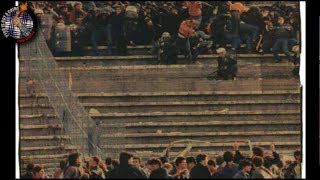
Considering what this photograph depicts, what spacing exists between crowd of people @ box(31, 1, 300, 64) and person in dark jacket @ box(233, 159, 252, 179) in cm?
142

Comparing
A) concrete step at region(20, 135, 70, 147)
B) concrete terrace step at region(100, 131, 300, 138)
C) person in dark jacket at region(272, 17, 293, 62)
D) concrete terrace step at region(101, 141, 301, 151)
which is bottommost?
concrete terrace step at region(101, 141, 301, 151)

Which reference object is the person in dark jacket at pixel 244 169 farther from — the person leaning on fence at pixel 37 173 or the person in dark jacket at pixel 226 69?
the person leaning on fence at pixel 37 173

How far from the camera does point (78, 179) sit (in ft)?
28.0

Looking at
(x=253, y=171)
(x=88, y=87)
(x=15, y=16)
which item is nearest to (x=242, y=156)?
(x=253, y=171)

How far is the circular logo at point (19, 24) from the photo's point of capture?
857 centimetres

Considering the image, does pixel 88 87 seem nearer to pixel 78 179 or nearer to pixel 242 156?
pixel 78 179

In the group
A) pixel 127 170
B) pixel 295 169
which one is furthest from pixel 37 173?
pixel 295 169

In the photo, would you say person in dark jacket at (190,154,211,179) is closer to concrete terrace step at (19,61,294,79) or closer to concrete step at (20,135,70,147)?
concrete terrace step at (19,61,294,79)

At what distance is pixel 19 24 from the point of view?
8594mm

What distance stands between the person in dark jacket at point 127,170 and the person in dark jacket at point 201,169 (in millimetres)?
625

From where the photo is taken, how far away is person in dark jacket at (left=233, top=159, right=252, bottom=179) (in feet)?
27.9

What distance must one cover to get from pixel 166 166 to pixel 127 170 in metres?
0.50

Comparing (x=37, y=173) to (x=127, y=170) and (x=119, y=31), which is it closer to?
(x=127, y=170)

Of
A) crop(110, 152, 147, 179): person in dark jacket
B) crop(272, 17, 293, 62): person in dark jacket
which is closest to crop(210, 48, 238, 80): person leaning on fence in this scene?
crop(272, 17, 293, 62): person in dark jacket
